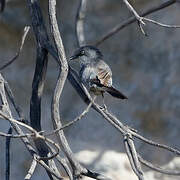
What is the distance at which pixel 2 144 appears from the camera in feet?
18.1

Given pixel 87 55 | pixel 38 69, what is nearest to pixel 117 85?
pixel 87 55

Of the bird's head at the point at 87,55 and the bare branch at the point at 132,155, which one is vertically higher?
the bird's head at the point at 87,55

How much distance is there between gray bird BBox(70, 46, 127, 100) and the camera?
397cm


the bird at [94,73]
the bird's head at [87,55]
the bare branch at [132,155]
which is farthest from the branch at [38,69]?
the bird's head at [87,55]

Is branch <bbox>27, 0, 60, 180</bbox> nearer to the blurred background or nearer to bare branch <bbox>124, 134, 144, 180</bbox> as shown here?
bare branch <bbox>124, 134, 144, 180</bbox>

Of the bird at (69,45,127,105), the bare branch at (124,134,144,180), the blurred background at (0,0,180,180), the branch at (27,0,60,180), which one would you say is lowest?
the bare branch at (124,134,144,180)

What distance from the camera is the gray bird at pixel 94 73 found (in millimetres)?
3969

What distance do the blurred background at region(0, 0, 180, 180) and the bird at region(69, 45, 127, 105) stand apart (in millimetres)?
966

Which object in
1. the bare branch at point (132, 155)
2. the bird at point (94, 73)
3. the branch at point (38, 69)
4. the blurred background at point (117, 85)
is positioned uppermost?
the blurred background at point (117, 85)

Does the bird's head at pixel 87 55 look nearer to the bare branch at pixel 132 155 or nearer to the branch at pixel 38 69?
the branch at pixel 38 69

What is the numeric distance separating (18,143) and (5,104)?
89.9 inches

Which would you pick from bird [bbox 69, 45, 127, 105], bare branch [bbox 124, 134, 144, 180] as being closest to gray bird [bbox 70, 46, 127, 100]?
bird [bbox 69, 45, 127, 105]

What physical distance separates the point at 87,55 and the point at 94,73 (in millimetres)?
166

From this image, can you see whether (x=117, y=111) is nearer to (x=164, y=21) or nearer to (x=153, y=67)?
(x=153, y=67)
